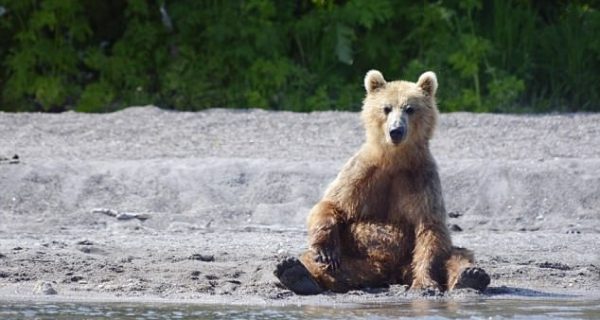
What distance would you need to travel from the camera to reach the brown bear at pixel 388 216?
7609 millimetres

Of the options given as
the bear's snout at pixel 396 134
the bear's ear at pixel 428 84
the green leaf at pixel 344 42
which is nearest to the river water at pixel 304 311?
the bear's snout at pixel 396 134

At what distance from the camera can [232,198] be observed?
10523mm

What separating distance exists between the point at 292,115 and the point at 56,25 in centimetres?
289

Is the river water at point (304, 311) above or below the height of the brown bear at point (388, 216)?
below

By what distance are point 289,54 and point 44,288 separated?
753cm

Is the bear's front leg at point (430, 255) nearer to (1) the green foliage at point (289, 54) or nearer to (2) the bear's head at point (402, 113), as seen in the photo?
(2) the bear's head at point (402, 113)

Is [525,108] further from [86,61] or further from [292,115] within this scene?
[86,61]

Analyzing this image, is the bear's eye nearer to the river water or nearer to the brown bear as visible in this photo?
the brown bear

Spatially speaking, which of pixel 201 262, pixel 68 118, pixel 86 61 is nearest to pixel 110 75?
pixel 86 61

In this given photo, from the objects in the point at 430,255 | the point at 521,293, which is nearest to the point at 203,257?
the point at 430,255

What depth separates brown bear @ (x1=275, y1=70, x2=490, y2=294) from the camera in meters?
7.61

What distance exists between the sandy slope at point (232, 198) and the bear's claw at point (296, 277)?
0.06m

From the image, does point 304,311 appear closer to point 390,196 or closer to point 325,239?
point 325,239

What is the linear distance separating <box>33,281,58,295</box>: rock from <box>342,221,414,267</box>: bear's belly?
5.16 feet
